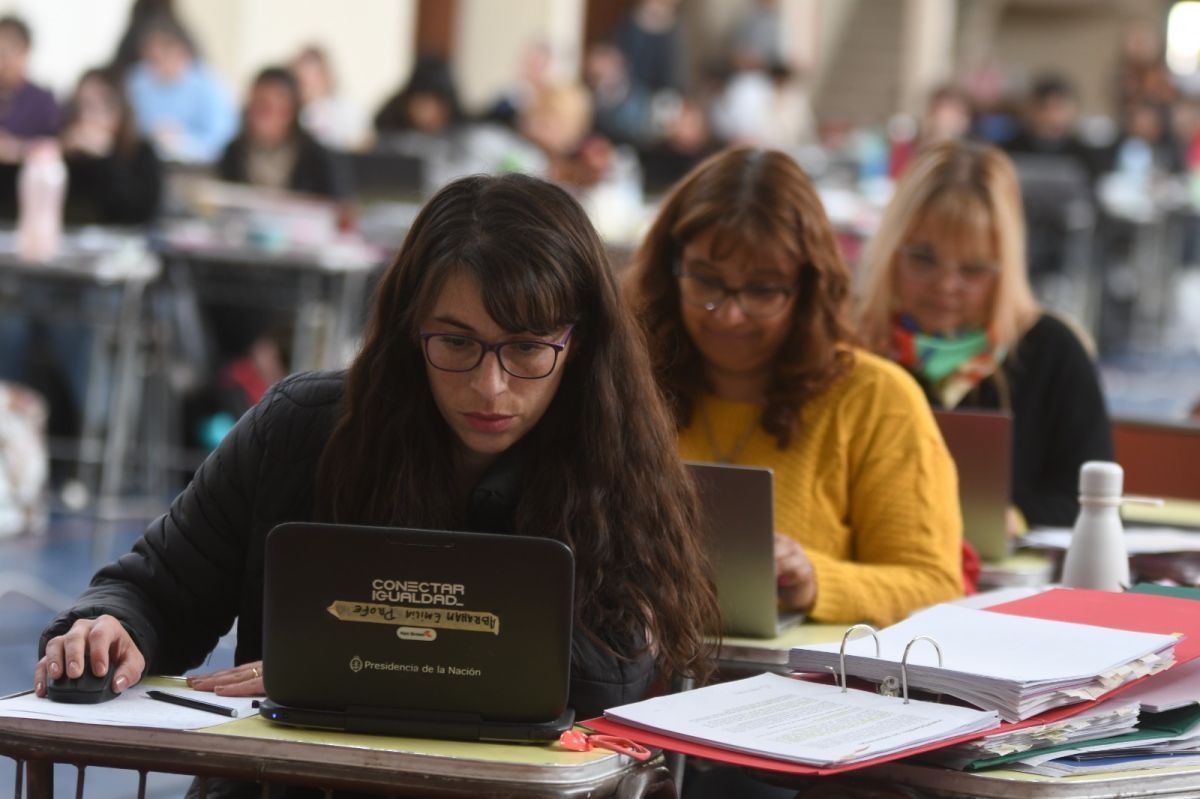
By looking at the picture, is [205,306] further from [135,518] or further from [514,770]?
[514,770]

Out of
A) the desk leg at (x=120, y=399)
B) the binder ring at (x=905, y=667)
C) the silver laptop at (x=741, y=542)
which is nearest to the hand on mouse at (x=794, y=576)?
the silver laptop at (x=741, y=542)

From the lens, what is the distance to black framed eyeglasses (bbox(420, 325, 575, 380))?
1850 mm

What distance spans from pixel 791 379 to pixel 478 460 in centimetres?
76

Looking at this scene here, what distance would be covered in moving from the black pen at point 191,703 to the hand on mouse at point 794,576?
87 cm

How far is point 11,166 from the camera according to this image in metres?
6.34

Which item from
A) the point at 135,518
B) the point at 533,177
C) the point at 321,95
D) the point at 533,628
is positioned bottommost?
the point at 135,518

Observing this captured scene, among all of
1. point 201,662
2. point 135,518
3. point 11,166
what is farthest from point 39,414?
point 201,662

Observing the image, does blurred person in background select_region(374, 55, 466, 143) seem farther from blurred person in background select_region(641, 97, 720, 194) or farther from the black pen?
the black pen

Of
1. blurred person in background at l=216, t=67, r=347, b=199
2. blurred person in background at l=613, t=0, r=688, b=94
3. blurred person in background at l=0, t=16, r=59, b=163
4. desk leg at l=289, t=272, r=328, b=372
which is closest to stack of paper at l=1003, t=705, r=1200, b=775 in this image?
desk leg at l=289, t=272, r=328, b=372

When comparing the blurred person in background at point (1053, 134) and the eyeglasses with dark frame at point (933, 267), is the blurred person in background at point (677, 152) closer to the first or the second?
the blurred person in background at point (1053, 134)

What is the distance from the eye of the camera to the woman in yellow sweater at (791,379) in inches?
100.0

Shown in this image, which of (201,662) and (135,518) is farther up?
(201,662)

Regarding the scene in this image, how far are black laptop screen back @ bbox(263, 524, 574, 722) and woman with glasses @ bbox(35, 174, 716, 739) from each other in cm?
19

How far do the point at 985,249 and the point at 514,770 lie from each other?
2089 mm
